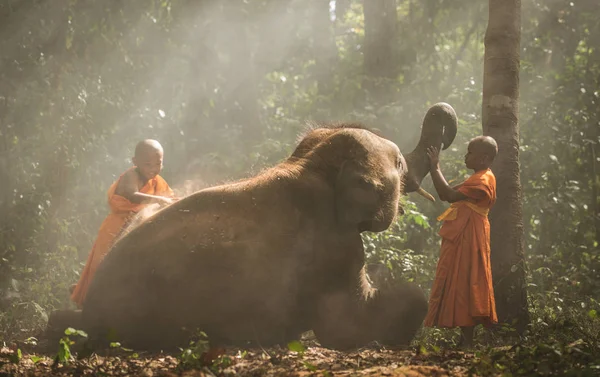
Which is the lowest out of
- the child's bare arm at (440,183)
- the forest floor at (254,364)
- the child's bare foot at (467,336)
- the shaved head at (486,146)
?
the forest floor at (254,364)

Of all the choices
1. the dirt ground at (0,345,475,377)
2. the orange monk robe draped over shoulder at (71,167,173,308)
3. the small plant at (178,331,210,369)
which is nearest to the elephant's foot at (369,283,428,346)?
the dirt ground at (0,345,475,377)

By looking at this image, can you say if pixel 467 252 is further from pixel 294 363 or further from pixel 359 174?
pixel 294 363

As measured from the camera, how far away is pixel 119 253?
5219 mm

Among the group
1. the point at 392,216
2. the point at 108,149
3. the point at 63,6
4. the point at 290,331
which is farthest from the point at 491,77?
the point at 108,149

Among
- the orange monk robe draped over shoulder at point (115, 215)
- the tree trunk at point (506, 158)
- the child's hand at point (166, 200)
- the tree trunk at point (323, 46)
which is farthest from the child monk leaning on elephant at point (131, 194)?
the tree trunk at point (323, 46)

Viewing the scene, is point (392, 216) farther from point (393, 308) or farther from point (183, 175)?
point (183, 175)

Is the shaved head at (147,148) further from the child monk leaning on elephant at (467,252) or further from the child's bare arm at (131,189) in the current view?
the child monk leaning on elephant at (467,252)

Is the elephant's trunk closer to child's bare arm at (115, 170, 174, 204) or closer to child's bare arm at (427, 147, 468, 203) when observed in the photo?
child's bare arm at (427, 147, 468, 203)

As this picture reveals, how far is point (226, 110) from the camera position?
555 inches

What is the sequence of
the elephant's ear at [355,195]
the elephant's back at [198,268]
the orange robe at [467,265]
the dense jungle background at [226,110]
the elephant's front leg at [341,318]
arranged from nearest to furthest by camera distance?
the elephant's back at [198,268]
the elephant's ear at [355,195]
the elephant's front leg at [341,318]
the orange robe at [467,265]
the dense jungle background at [226,110]

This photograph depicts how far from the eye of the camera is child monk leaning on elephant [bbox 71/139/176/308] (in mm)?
6721

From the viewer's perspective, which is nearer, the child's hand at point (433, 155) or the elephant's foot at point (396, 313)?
the elephant's foot at point (396, 313)

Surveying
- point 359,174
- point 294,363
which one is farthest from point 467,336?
point 294,363

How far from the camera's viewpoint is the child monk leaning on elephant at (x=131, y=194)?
6721 millimetres
